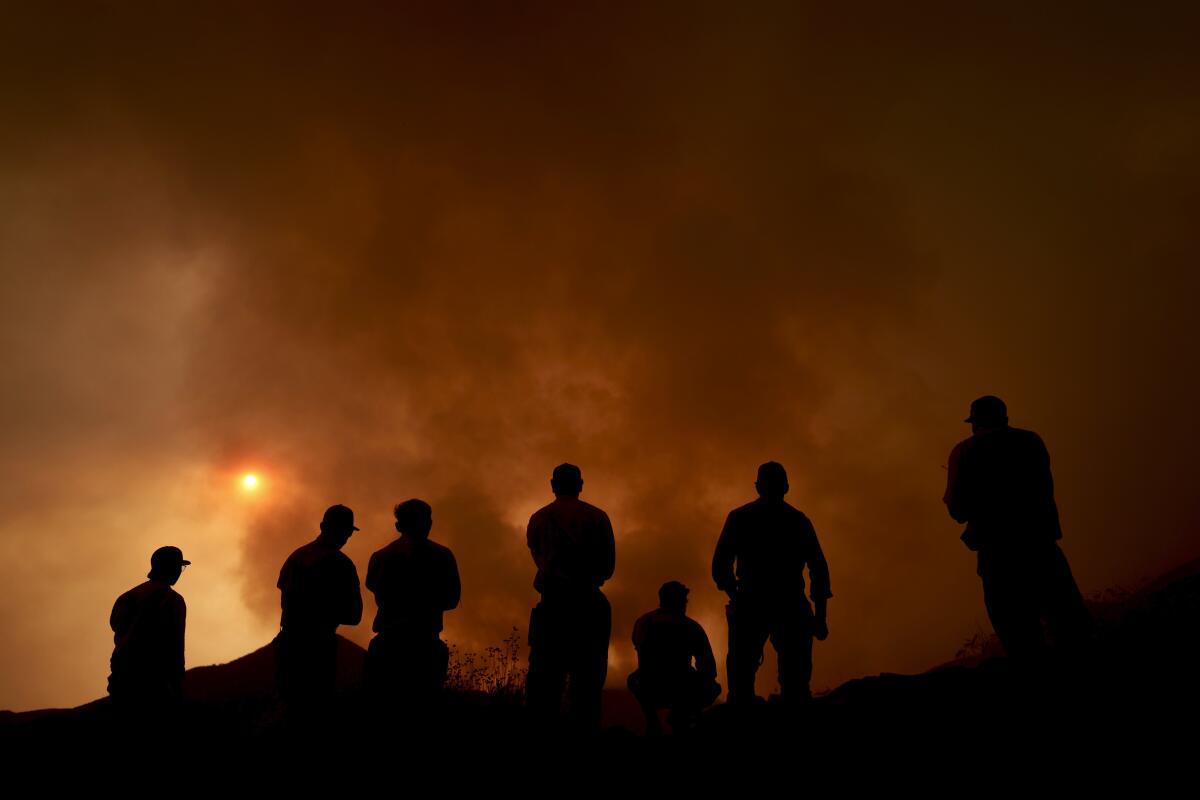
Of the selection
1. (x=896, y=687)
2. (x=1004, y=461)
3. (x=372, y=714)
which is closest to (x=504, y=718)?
(x=372, y=714)

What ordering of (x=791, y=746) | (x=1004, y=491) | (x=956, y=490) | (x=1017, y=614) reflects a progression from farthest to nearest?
1. (x=956, y=490)
2. (x=1004, y=491)
3. (x=1017, y=614)
4. (x=791, y=746)

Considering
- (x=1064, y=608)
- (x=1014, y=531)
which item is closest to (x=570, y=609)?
(x=1014, y=531)

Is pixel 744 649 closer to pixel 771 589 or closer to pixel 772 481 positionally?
pixel 771 589

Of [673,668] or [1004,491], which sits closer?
[1004,491]

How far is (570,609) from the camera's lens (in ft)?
22.5

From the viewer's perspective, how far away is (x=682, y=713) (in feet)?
29.5

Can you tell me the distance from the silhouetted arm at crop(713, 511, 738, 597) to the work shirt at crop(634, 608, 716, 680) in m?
2.68

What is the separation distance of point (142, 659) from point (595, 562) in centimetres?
437

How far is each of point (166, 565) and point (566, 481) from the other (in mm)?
4049

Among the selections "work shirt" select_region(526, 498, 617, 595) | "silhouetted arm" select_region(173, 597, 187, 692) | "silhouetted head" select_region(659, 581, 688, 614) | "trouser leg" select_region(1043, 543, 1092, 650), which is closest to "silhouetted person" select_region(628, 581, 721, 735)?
"silhouetted head" select_region(659, 581, 688, 614)

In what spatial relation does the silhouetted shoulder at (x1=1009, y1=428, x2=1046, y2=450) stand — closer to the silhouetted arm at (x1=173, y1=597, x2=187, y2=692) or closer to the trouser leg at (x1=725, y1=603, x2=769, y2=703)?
the trouser leg at (x1=725, y1=603, x2=769, y2=703)

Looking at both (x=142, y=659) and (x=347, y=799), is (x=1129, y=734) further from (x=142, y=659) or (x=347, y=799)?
(x=142, y=659)

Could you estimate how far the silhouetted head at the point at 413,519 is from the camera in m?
7.21

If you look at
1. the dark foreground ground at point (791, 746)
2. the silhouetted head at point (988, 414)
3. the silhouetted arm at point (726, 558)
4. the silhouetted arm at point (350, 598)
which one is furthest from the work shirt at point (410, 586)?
the silhouetted head at point (988, 414)
